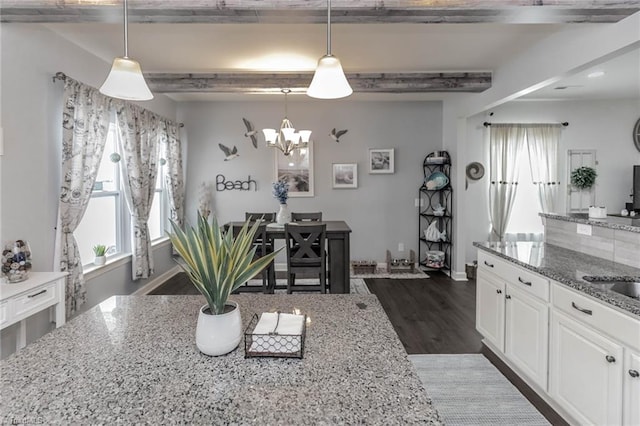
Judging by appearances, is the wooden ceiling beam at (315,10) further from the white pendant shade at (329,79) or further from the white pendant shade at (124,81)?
the white pendant shade at (124,81)

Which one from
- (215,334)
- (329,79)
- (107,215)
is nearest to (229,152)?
(107,215)

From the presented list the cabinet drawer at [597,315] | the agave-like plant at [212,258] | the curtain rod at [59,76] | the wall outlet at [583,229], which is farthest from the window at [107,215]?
the wall outlet at [583,229]

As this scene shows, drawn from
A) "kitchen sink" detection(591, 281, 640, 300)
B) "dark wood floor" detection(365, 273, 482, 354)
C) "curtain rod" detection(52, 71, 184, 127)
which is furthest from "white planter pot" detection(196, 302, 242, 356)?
"curtain rod" detection(52, 71, 184, 127)

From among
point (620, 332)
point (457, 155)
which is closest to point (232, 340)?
point (620, 332)

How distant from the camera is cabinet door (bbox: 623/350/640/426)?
1517 mm

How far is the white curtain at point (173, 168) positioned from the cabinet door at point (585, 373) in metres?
4.93

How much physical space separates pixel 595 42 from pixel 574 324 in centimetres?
219

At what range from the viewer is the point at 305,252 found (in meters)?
3.59

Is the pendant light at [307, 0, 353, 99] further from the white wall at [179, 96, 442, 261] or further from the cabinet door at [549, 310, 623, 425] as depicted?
the white wall at [179, 96, 442, 261]

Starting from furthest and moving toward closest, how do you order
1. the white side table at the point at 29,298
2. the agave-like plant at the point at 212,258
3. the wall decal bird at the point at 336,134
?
the wall decal bird at the point at 336,134 < the white side table at the point at 29,298 < the agave-like plant at the point at 212,258

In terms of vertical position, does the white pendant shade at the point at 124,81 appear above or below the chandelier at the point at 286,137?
below

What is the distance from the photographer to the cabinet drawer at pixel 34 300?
214cm

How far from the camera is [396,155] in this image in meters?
5.74

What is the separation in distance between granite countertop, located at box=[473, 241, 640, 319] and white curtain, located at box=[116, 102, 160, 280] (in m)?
3.82
